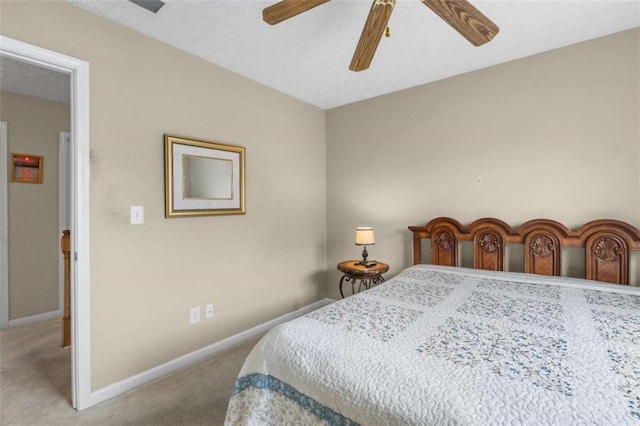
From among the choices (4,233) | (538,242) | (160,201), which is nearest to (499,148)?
(538,242)

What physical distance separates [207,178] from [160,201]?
423 mm

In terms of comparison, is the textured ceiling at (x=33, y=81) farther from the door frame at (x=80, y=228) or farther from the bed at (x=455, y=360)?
the bed at (x=455, y=360)

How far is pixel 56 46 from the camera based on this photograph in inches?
69.7

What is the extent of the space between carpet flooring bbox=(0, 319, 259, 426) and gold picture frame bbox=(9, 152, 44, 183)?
1716mm

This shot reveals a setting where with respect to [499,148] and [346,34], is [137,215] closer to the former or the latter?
[346,34]

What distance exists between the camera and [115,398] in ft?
6.46

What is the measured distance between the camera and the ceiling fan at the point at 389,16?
142cm

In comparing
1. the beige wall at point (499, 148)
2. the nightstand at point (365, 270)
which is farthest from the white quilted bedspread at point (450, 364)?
the nightstand at point (365, 270)

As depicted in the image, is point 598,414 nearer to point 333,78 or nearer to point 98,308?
point 98,308

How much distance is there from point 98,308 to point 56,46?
1.58m

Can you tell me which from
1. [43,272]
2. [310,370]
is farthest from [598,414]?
[43,272]

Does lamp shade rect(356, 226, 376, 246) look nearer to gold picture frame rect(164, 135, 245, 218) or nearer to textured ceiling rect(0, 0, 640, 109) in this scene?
→ gold picture frame rect(164, 135, 245, 218)

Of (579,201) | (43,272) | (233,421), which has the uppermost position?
(579,201)

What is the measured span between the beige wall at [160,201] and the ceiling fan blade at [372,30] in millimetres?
1320
